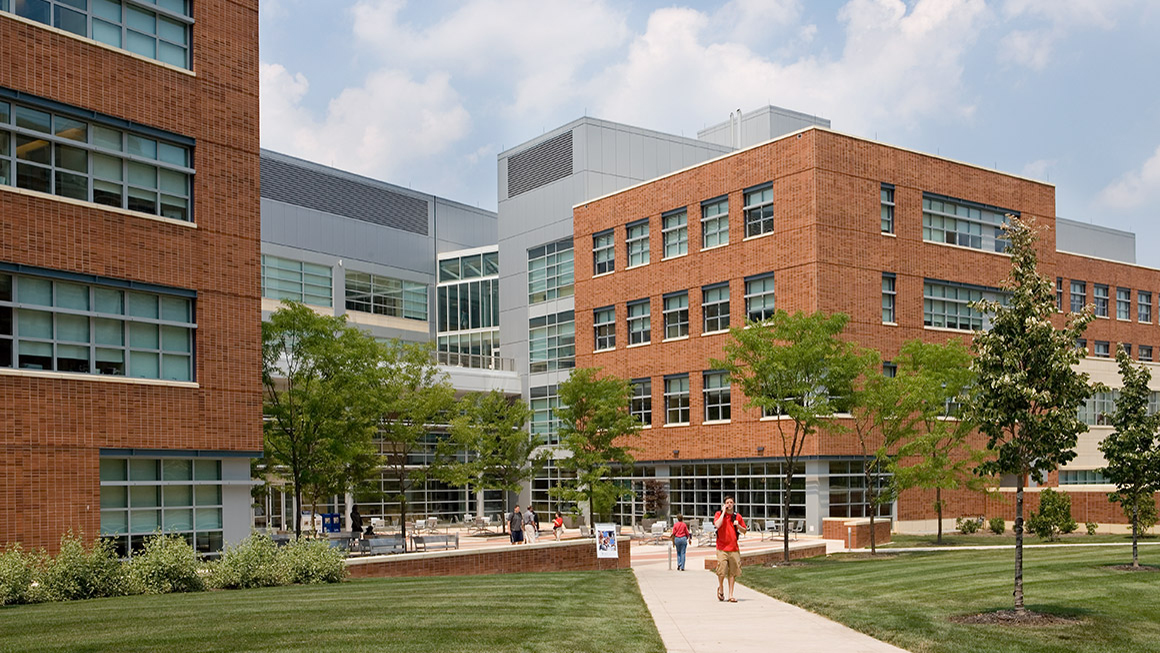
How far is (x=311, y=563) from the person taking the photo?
23391 millimetres

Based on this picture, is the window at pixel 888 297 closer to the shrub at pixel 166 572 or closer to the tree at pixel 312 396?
the tree at pixel 312 396

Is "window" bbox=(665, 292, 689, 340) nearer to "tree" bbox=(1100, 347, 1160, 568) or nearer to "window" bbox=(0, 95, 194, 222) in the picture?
"tree" bbox=(1100, 347, 1160, 568)

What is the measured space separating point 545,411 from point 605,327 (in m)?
7.56

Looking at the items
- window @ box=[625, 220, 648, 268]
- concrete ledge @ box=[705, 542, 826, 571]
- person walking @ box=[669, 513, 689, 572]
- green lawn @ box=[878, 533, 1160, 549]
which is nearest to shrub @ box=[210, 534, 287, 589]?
person walking @ box=[669, 513, 689, 572]

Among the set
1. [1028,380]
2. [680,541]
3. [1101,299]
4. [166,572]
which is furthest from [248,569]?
[1101,299]

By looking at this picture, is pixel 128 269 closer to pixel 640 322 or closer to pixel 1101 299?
pixel 640 322

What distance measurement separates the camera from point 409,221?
243 ft

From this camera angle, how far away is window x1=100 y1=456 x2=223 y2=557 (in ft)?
86.2

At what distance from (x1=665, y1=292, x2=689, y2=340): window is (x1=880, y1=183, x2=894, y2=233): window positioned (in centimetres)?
939

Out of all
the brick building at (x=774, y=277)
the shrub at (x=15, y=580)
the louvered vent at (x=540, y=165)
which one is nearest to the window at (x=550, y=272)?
the brick building at (x=774, y=277)

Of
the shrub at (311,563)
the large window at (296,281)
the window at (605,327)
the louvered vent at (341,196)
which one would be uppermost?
the louvered vent at (341,196)

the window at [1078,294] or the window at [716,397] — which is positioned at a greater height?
the window at [1078,294]

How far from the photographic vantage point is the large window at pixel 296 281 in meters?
62.4

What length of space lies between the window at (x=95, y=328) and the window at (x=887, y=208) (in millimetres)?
30935
